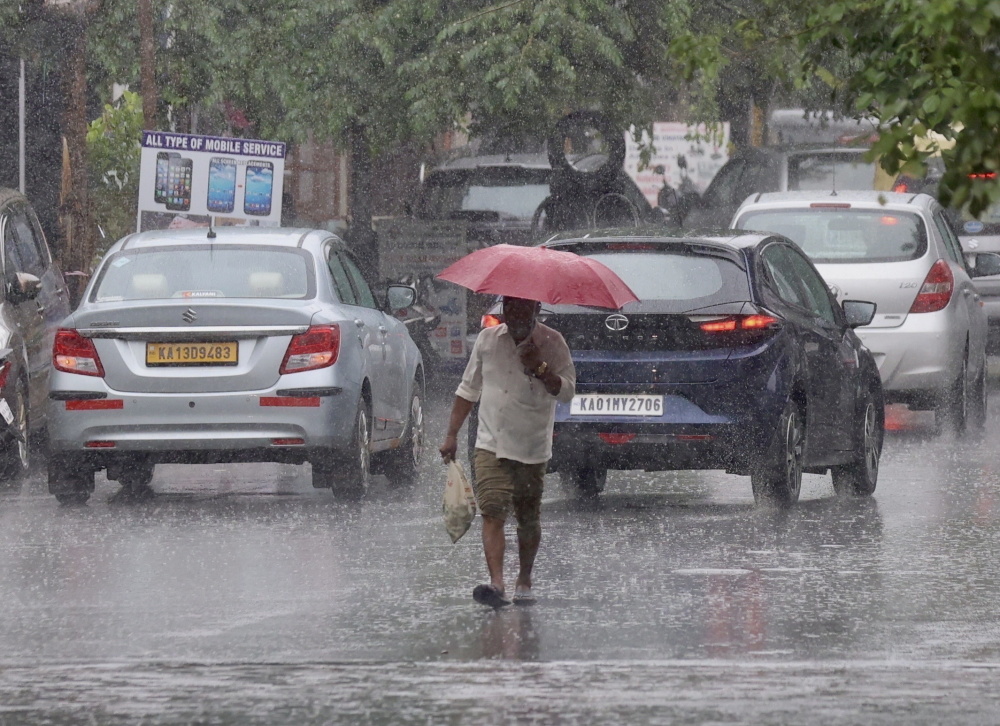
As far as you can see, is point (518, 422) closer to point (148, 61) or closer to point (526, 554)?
point (526, 554)

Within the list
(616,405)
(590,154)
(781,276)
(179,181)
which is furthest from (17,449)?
(590,154)

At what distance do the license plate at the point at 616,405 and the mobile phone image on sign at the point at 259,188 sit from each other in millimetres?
12258

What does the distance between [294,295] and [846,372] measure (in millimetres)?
3171

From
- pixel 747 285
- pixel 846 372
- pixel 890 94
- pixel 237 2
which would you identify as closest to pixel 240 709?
pixel 890 94

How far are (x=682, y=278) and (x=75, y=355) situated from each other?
11.2 ft

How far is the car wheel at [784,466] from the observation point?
39.5 feet

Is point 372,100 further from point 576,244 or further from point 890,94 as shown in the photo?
point 890,94

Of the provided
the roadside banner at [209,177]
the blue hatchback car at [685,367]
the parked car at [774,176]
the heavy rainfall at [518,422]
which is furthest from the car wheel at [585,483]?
the parked car at [774,176]

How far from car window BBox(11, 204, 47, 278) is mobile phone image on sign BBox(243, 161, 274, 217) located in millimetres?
7922

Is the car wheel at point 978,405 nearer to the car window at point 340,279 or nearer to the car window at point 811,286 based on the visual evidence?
the car window at point 811,286

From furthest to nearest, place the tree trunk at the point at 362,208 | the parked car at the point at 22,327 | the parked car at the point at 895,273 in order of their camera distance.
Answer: the tree trunk at the point at 362,208 < the parked car at the point at 895,273 < the parked car at the point at 22,327

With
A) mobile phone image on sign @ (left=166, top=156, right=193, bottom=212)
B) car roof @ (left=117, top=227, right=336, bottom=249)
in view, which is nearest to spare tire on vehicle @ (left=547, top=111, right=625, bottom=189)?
mobile phone image on sign @ (left=166, top=156, right=193, bottom=212)

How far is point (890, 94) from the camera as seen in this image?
6.64 metres

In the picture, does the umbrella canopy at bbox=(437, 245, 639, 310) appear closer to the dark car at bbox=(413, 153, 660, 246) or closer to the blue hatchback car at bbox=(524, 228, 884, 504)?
the blue hatchback car at bbox=(524, 228, 884, 504)
